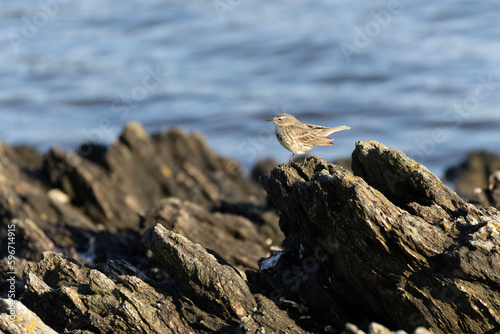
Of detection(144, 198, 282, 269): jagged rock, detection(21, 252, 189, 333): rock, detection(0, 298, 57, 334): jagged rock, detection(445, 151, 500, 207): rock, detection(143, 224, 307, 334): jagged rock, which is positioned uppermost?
detection(445, 151, 500, 207): rock

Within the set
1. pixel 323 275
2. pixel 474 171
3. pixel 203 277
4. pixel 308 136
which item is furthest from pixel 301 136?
pixel 474 171

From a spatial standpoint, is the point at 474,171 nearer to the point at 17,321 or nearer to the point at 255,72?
the point at 17,321

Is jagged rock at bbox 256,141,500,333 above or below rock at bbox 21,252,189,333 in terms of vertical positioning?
above

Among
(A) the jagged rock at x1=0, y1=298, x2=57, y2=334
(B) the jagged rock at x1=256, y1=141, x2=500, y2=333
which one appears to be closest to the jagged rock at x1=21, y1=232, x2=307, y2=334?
(A) the jagged rock at x1=0, y1=298, x2=57, y2=334

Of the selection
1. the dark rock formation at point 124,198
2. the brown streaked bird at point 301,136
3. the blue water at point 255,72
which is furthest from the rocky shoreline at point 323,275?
the blue water at point 255,72

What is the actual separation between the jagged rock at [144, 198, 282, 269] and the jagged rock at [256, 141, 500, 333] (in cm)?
446

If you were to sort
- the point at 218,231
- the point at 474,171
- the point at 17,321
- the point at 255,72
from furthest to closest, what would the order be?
the point at 255,72
the point at 474,171
the point at 218,231
the point at 17,321

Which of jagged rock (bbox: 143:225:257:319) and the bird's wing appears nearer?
jagged rock (bbox: 143:225:257:319)

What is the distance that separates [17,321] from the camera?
27.5ft

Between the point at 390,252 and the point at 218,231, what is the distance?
301 inches

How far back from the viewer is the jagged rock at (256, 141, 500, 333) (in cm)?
814

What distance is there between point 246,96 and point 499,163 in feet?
83.2

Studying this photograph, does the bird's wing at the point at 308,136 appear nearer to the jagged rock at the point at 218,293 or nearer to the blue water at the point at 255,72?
the jagged rock at the point at 218,293

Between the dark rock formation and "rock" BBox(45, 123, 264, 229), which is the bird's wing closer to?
the dark rock formation
